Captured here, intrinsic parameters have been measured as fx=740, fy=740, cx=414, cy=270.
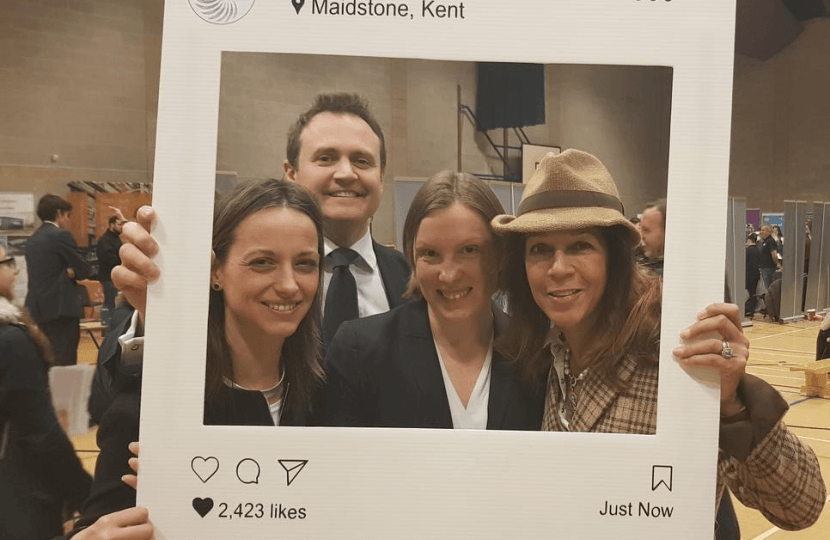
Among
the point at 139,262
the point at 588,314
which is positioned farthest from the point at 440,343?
the point at 139,262

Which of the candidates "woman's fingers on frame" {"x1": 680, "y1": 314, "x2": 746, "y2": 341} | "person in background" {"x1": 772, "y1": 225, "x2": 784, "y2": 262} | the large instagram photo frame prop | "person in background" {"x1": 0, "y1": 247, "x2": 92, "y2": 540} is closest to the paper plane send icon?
the large instagram photo frame prop

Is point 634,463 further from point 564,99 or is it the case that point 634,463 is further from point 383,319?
point 564,99

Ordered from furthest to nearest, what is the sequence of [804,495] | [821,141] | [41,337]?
[821,141], [41,337], [804,495]

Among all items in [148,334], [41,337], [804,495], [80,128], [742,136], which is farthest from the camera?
[742,136]

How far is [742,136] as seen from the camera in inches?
722

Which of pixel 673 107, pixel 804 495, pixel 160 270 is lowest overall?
pixel 804 495

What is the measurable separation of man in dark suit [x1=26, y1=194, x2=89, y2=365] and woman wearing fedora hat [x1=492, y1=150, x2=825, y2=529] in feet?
19.2

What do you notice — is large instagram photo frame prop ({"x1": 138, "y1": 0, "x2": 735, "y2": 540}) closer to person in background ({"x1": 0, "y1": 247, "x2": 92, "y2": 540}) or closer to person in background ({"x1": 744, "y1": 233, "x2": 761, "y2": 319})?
person in background ({"x1": 0, "y1": 247, "x2": 92, "y2": 540})

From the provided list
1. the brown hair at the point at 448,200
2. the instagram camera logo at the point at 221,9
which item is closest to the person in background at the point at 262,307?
the brown hair at the point at 448,200

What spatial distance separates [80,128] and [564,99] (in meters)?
11.0

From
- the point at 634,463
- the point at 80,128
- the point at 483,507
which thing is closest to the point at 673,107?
the point at 634,463

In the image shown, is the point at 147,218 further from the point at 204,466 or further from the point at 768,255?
the point at 768,255

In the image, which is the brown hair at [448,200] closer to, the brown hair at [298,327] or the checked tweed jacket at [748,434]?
the brown hair at [298,327]

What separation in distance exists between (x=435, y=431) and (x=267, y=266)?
15.1 inches
